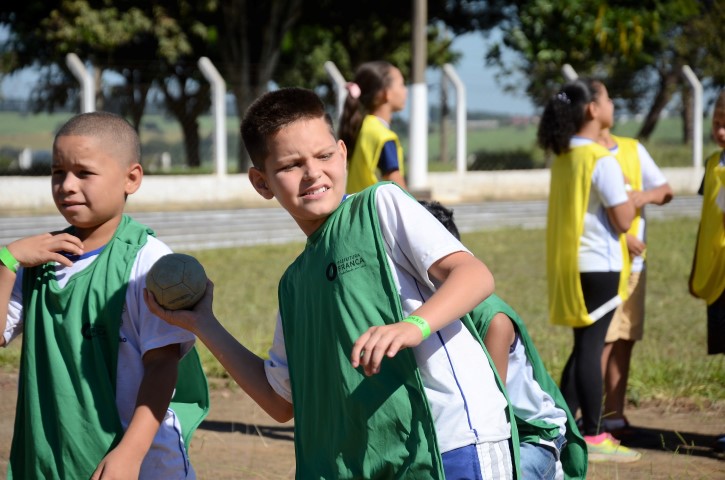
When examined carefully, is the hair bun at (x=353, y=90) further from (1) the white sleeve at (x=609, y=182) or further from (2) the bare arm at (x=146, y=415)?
(2) the bare arm at (x=146, y=415)

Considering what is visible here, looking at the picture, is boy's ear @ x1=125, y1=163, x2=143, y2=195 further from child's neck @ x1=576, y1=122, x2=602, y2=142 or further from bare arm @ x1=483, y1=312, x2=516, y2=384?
child's neck @ x1=576, y1=122, x2=602, y2=142

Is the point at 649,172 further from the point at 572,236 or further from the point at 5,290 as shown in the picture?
the point at 5,290

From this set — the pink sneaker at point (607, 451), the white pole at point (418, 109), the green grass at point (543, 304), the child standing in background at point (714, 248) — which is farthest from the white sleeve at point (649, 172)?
the white pole at point (418, 109)

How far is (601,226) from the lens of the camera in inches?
206

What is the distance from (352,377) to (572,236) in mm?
3174

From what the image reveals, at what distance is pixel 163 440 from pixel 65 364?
34cm

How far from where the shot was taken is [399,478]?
2.27 meters

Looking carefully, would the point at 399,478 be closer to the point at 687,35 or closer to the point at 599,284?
the point at 599,284

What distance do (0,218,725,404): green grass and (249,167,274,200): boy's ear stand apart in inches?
157

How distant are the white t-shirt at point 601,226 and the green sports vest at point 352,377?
2.97 meters

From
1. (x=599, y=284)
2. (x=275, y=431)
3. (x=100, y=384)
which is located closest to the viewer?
(x=100, y=384)

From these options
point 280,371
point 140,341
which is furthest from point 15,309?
point 280,371

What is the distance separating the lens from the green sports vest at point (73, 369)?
267 cm

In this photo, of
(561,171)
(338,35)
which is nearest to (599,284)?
(561,171)
